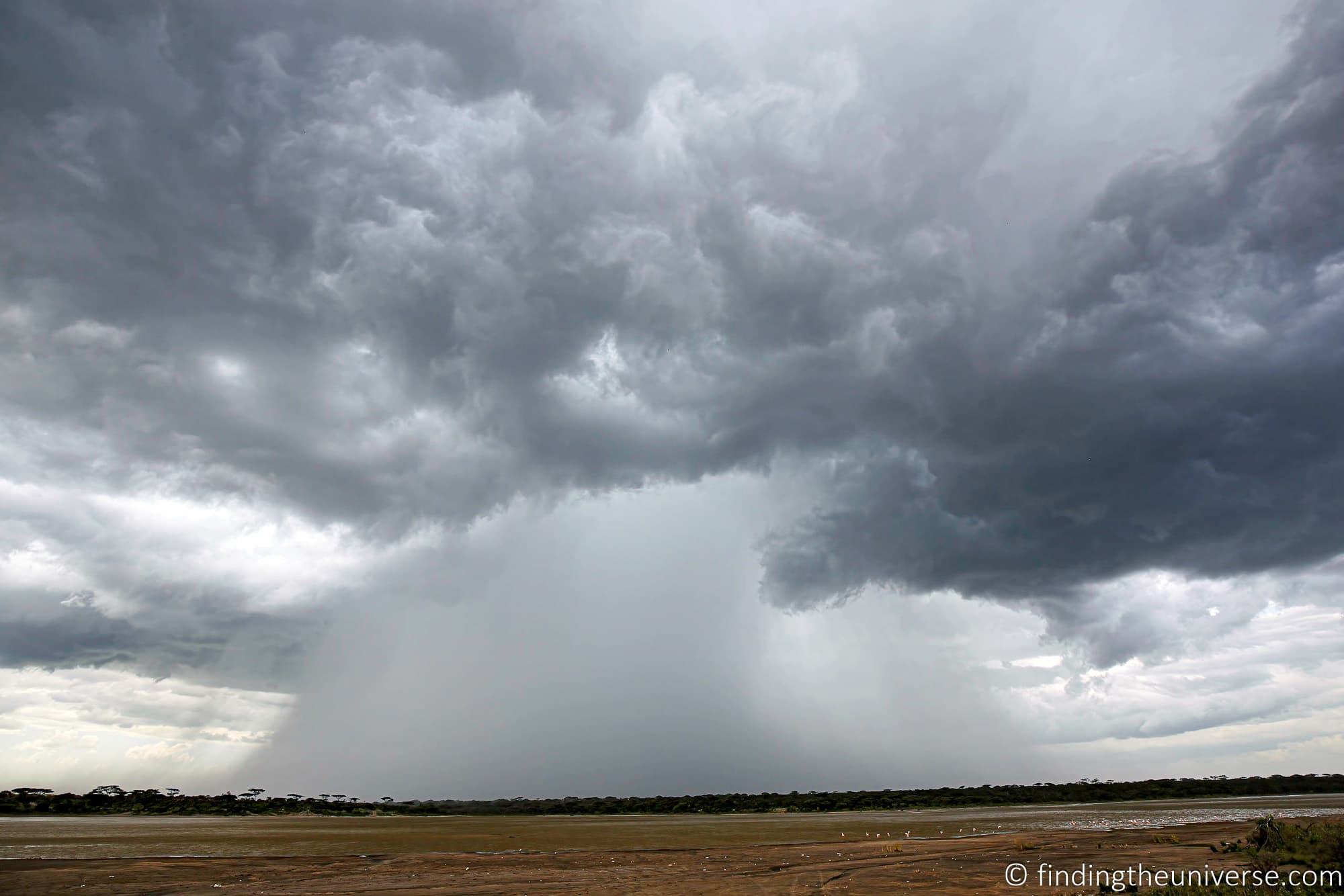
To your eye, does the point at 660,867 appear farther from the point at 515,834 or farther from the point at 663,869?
the point at 515,834

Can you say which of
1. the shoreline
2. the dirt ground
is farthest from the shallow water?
the dirt ground

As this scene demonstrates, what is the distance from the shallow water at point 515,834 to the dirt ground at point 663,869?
6.78 m

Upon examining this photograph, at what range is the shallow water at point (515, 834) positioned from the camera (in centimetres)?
5234

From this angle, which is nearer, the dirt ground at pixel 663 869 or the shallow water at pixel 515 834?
the dirt ground at pixel 663 869

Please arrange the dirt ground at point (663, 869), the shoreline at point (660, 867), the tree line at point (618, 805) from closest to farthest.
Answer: the dirt ground at point (663, 869) < the shoreline at point (660, 867) < the tree line at point (618, 805)

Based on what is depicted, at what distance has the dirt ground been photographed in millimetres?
30766

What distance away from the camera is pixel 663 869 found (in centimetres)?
3762

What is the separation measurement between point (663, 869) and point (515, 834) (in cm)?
4472

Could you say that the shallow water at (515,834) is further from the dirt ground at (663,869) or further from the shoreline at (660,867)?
the dirt ground at (663,869)

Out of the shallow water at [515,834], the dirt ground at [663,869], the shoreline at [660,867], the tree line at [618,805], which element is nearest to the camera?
the dirt ground at [663,869]

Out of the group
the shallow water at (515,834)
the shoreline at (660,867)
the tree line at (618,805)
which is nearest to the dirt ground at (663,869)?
the shoreline at (660,867)

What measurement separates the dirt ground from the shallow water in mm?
6779

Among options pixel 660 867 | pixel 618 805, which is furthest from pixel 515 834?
pixel 618 805

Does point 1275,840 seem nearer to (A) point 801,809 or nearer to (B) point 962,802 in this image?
(A) point 801,809
